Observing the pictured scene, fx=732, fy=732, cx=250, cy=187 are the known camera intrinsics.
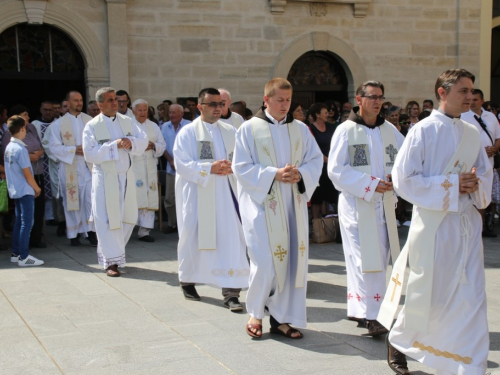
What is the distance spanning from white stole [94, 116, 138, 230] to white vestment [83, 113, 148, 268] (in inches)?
1.3

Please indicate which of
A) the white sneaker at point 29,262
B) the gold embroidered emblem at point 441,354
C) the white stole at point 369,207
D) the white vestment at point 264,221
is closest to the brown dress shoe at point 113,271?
the white sneaker at point 29,262

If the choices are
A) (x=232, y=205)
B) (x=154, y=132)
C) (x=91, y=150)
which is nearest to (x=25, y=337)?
(x=232, y=205)

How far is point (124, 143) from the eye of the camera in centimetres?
771

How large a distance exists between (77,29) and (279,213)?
322 inches

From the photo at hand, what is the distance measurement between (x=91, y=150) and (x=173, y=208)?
304 cm

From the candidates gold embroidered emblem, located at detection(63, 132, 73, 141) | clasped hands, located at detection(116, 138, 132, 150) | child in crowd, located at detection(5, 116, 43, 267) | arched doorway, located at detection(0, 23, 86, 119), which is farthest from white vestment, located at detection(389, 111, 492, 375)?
arched doorway, located at detection(0, 23, 86, 119)

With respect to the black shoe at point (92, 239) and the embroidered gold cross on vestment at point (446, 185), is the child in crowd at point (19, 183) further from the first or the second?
the embroidered gold cross on vestment at point (446, 185)

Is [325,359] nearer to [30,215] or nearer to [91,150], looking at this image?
[91,150]

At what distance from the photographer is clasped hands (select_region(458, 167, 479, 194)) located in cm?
416

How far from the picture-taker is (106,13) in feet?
40.7

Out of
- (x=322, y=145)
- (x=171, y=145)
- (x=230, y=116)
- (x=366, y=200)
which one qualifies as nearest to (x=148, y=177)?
(x=171, y=145)

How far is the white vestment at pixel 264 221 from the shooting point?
5176 millimetres

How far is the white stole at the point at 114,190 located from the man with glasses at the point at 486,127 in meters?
4.12

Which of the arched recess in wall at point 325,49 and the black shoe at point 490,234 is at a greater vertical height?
the arched recess in wall at point 325,49
